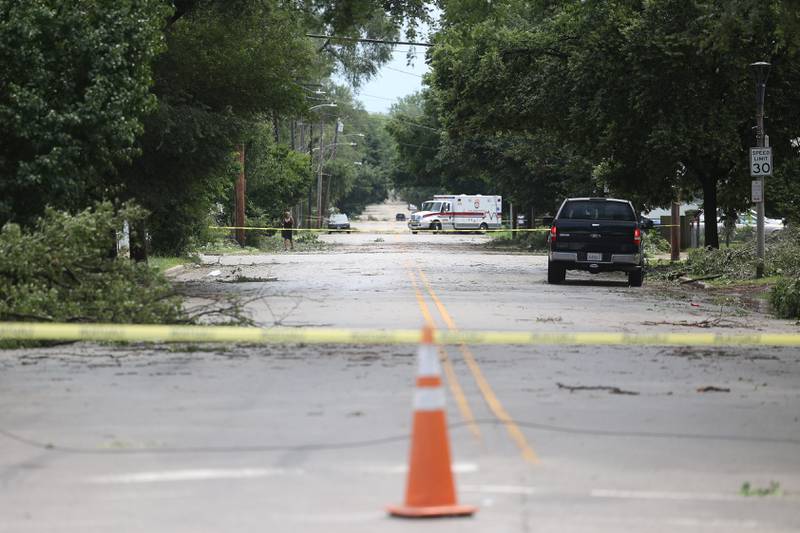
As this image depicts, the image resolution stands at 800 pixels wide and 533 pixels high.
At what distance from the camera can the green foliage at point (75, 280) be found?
15.3 metres

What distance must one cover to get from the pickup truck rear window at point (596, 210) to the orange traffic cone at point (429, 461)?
940 inches

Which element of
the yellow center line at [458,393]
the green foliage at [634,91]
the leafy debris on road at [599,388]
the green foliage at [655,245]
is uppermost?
the green foliage at [634,91]

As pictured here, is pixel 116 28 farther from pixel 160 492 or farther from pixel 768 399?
pixel 160 492

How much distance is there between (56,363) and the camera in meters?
13.5

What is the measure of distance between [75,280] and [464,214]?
7244cm

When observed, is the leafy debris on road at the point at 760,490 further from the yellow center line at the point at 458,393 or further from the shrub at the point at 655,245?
the shrub at the point at 655,245

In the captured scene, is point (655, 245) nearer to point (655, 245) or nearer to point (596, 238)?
point (655, 245)

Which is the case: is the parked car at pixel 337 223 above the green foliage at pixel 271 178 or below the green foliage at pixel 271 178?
below

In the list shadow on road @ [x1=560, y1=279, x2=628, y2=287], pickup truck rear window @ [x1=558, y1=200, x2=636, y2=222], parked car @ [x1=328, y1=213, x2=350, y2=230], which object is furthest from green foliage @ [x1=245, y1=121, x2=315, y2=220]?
pickup truck rear window @ [x1=558, y1=200, x2=636, y2=222]

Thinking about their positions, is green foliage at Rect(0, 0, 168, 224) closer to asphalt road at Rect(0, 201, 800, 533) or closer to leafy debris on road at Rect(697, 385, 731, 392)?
asphalt road at Rect(0, 201, 800, 533)

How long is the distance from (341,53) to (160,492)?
168ft

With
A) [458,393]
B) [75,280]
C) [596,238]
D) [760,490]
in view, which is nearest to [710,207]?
[596,238]

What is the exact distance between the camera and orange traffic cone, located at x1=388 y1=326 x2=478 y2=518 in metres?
6.82

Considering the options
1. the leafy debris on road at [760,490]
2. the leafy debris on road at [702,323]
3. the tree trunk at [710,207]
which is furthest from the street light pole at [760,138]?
the leafy debris on road at [760,490]
